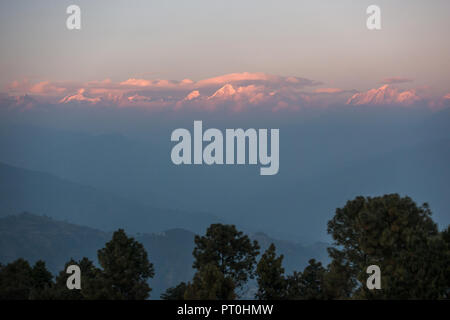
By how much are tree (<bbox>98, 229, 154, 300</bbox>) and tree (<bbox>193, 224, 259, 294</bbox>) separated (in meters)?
4.89

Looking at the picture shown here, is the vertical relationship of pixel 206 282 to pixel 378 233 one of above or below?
below

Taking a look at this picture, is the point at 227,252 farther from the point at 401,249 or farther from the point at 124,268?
the point at 401,249

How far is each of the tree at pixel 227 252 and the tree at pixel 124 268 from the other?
16.0ft

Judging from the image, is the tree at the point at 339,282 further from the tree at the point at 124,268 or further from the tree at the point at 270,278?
the tree at the point at 124,268

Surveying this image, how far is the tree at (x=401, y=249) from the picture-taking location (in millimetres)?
33625

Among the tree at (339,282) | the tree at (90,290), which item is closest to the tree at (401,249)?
the tree at (339,282)

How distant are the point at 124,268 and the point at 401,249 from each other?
2235 cm

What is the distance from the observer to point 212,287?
36000 mm

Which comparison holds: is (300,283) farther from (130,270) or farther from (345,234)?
(130,270)
